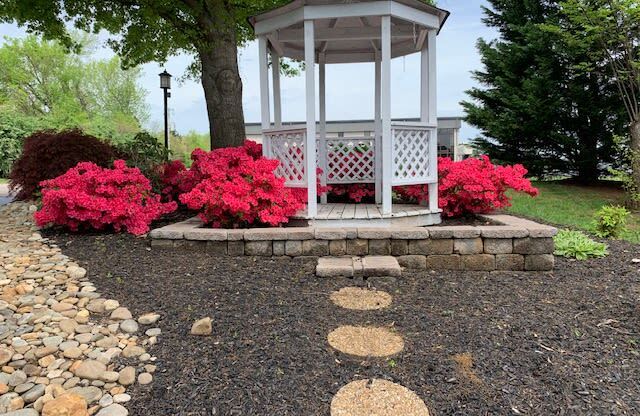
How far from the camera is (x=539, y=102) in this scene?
10617mm

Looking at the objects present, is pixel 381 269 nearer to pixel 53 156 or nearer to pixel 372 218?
pixel 372 218

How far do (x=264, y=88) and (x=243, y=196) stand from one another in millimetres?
1359

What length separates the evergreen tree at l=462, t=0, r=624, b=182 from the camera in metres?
10.6

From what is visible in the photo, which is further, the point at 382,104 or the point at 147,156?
the point at 147,156

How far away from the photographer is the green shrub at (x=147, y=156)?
5.64 meters

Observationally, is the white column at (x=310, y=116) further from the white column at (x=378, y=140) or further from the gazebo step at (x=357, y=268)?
the white column at (x=378, y=140)

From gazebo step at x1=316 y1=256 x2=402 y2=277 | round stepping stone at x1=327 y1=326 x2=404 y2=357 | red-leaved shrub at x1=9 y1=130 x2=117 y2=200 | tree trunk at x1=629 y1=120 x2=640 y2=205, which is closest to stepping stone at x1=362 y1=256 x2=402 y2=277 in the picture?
gazebo step at x1=316 y1=256 x2=402 y2=277

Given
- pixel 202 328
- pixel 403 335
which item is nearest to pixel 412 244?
pixel 403 335

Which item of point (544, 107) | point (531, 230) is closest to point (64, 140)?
point (531, 230)

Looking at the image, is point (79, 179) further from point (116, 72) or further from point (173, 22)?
point (116, 72)

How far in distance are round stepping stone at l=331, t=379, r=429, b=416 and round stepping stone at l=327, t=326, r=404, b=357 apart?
265mm

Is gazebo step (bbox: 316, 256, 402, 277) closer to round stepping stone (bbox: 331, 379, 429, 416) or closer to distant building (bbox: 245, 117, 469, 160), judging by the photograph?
round stepping stone (bbox: 331, 379, 429, 416)

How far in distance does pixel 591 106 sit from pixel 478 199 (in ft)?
25.6

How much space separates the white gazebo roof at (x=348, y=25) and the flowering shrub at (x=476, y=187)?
5.03ft
